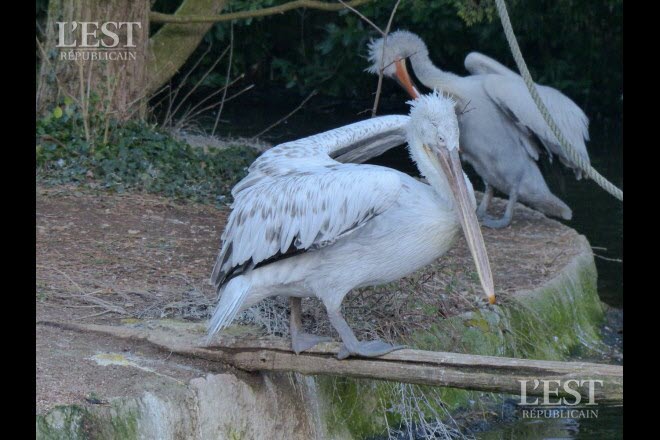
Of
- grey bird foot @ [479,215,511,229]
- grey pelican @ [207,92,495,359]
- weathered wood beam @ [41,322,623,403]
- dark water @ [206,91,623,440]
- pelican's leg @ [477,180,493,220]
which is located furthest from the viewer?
pelican's leg @ [477,180,493,220]

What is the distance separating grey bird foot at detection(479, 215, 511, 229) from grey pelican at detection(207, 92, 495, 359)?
3.57 m

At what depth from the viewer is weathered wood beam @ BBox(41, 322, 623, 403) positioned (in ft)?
12.2

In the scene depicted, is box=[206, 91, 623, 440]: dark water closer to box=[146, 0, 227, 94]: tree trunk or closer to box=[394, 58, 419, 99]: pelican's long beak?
box=[394, 58, 419, 99]: pelican's long beak

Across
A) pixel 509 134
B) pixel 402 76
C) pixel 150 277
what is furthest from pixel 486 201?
pixel 150 277

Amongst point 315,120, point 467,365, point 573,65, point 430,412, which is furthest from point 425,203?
point 573,65

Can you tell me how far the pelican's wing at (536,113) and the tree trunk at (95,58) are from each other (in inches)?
111

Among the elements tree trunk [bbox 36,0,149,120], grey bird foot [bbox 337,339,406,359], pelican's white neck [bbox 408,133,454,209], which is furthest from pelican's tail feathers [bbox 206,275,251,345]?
tree trunk [bbox 36,0,149,120]

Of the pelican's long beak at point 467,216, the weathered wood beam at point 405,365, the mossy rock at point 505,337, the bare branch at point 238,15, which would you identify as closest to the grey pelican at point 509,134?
the bare branch at point 238,15

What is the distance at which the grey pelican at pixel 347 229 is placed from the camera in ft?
13.7

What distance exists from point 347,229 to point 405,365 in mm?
589

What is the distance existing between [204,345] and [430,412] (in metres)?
1.35

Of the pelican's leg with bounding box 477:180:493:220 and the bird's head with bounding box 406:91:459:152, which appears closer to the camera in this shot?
the bird's head with bounding box 406:91:459:152

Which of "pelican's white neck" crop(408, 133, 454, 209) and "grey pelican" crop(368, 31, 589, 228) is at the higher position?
"pelican's white neck" crop(408, 133, 454, 209)

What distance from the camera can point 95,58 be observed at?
320 inches
